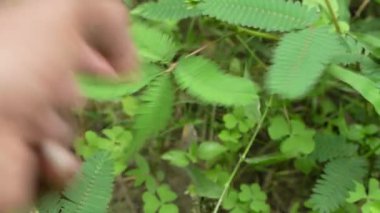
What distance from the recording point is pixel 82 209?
1631 millimetres

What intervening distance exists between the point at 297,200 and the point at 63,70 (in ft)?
5.57

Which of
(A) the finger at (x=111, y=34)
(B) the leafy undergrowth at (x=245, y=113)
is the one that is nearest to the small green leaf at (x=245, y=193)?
(B) the leafy undergrowth at (x=245, y=113)

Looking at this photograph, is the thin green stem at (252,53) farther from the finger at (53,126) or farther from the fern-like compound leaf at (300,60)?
the finger at (53,126)

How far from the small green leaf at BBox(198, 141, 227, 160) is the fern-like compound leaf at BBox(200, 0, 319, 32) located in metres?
0.45

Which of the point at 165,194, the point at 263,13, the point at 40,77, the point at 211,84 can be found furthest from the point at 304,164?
the point at 40,77

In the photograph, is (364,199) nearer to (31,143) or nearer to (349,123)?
(349,123)

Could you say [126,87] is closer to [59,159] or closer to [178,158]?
[178,158]

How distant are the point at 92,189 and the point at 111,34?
935 mm

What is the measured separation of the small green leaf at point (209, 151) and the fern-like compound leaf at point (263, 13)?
0.45 metres

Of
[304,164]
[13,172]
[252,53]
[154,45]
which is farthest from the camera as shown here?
[252,53]

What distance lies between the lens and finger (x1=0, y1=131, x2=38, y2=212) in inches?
24.8

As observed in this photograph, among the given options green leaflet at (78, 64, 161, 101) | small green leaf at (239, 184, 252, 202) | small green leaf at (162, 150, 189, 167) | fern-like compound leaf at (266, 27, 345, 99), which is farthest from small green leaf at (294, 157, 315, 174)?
green leaflet at (78, 64, 161, 101)

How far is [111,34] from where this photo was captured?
2.48ft

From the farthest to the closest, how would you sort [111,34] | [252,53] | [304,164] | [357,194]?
[252,53]
[304,164]
[357,194]
[111,34]
